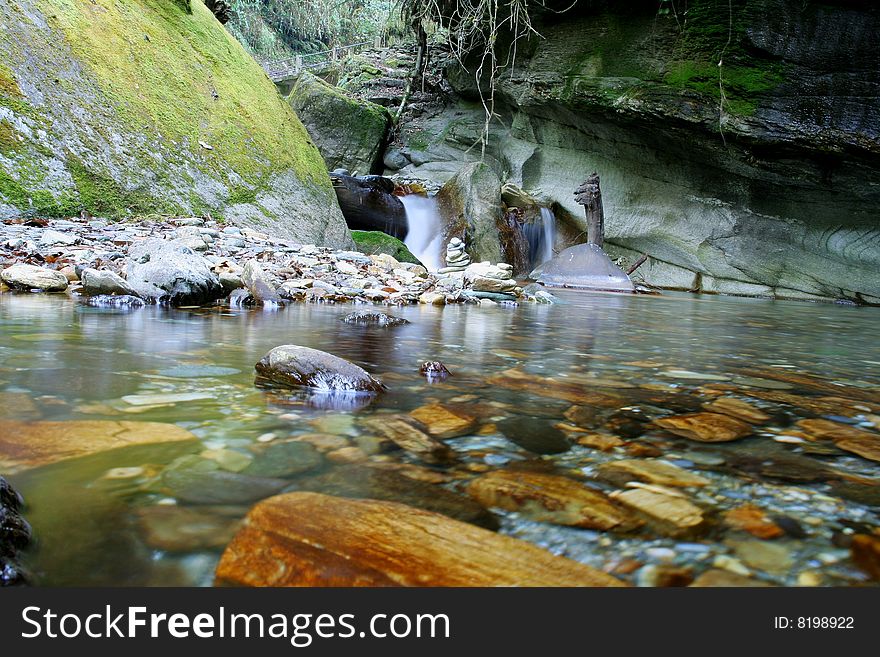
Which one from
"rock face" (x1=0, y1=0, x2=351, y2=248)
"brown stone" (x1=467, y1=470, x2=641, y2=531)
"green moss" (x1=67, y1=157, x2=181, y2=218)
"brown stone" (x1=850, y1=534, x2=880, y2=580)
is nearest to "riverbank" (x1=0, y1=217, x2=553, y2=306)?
"green moss" (x1=67, y1=157, x2=181, y2=218)

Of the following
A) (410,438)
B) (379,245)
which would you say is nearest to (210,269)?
(410,438)

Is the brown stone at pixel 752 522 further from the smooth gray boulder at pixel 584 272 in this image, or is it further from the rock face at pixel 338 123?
the rock face at pixel 338 123

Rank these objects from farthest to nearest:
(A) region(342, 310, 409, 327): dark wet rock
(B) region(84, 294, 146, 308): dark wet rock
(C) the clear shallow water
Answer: (B) region(84, 294, 146, 308): dark wet rock
(A) region(342, 310, 409, 327): dark wet rock
(C) the clear shallow water

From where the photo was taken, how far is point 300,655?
21.9 inches

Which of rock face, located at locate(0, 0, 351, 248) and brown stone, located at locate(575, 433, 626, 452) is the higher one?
rock face, located at locate(0, 0, 351, 248)

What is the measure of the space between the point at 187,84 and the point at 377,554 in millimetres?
6647

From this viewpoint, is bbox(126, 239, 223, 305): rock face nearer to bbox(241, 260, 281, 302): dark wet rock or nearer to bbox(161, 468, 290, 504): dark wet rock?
bbox(241, 260, 281, 302): dark wet rock

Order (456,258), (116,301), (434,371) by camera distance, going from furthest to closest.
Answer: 1. (456,258)
2. (116,301)
3. (434,371)

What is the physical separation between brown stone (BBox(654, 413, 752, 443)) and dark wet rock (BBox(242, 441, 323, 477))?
70 centimetres

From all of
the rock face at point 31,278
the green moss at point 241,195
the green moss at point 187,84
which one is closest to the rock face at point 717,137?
the green moss at point 187,84

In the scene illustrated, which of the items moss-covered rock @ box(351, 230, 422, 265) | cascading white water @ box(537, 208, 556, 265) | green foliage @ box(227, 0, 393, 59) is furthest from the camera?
green foliage @ box(227, 0, 393, 59)

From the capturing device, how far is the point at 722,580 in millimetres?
663

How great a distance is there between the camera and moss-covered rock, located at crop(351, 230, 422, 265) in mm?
7012

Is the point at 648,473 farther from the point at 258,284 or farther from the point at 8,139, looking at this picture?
the point at 8,139
